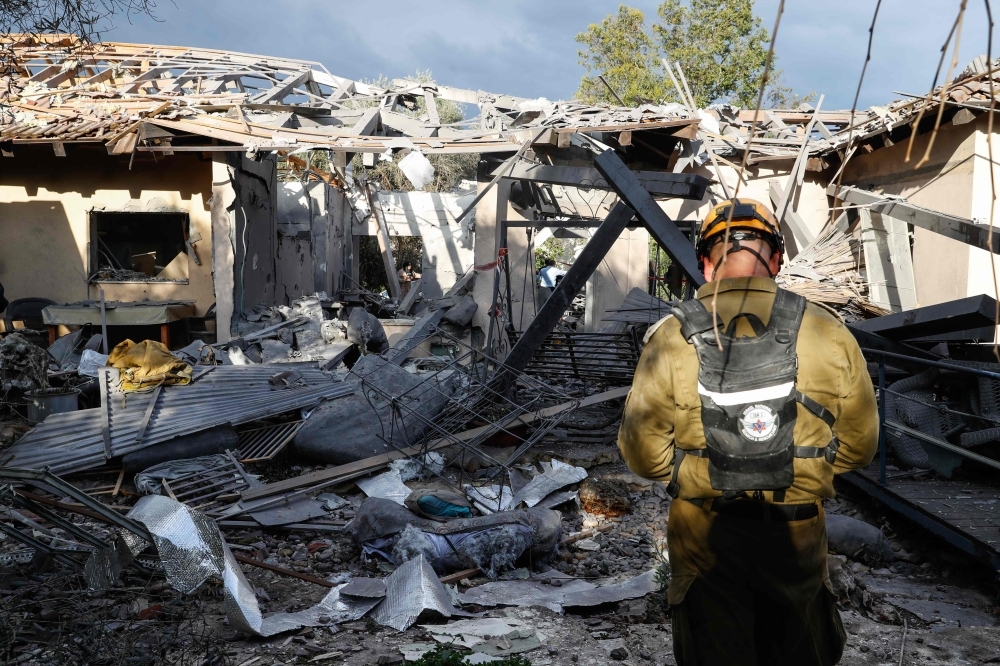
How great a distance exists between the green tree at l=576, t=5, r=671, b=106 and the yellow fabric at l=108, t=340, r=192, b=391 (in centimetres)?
1634

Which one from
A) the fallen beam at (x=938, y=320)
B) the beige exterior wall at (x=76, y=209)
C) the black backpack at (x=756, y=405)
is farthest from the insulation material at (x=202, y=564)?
the beige exterior wall at (x=76, y=209)

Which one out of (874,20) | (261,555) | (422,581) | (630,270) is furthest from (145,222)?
(874,20)

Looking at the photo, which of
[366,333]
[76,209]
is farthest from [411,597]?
[76,209]

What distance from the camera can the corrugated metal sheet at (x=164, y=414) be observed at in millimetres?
6387

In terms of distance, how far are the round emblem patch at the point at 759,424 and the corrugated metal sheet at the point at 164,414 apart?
Result: 5808 mm

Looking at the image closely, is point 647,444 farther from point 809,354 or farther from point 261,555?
point 261,555

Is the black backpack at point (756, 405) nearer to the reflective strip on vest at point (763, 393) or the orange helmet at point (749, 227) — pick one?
the reflective strip on vest at point (763, 393)

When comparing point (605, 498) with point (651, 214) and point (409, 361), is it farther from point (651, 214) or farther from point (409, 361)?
point (409, 361)

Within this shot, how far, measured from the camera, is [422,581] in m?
4.09

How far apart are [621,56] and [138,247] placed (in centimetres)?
1656

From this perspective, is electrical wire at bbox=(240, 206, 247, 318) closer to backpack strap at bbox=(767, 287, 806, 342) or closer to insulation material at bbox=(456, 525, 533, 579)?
insulation material at bbox=(456, 525, 533, 579)

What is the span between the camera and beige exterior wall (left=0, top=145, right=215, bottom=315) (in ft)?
37.4

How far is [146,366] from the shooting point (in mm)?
7352

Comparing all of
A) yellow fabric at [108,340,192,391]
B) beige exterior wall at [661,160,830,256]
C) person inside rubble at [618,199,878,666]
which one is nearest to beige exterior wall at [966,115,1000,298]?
beige exterior wall at [661,160,830,256]
